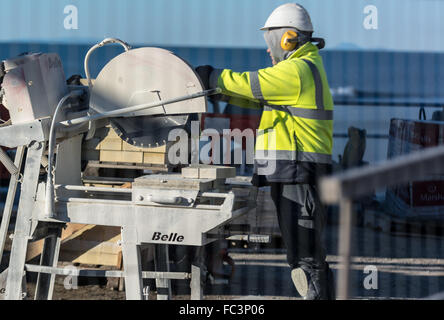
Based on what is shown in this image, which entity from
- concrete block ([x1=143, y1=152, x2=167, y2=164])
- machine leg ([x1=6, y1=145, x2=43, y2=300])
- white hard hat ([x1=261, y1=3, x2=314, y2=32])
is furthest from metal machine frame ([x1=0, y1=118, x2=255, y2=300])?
white hard hat ([x1=261, y1=3, x2=314, y2=32])

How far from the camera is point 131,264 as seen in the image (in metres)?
3.73

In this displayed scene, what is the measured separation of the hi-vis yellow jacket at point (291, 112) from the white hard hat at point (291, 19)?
4.6 inches

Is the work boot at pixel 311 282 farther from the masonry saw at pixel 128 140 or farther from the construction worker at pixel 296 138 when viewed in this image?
the masonry saw at pixel 128 140

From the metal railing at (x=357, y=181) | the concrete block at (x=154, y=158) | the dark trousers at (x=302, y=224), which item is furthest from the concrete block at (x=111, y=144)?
the metal railing at (x=357, y=181)

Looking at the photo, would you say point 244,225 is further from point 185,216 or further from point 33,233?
point 33,233

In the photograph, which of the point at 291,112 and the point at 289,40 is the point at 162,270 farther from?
Result: the point at 289,40

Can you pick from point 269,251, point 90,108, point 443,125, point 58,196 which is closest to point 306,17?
point 90,108

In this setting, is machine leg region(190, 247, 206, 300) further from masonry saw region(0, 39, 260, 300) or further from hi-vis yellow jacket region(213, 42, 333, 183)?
hi-vis yellow jacket region(213, 42, 333, 183)

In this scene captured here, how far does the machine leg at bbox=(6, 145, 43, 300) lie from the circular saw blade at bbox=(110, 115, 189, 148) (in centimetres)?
47

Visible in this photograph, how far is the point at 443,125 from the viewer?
8.16 m

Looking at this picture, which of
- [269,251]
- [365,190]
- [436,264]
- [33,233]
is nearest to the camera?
[365,190]

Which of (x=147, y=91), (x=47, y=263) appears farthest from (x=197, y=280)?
(x=147, y=91)

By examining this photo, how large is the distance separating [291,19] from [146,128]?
1.05 meters
